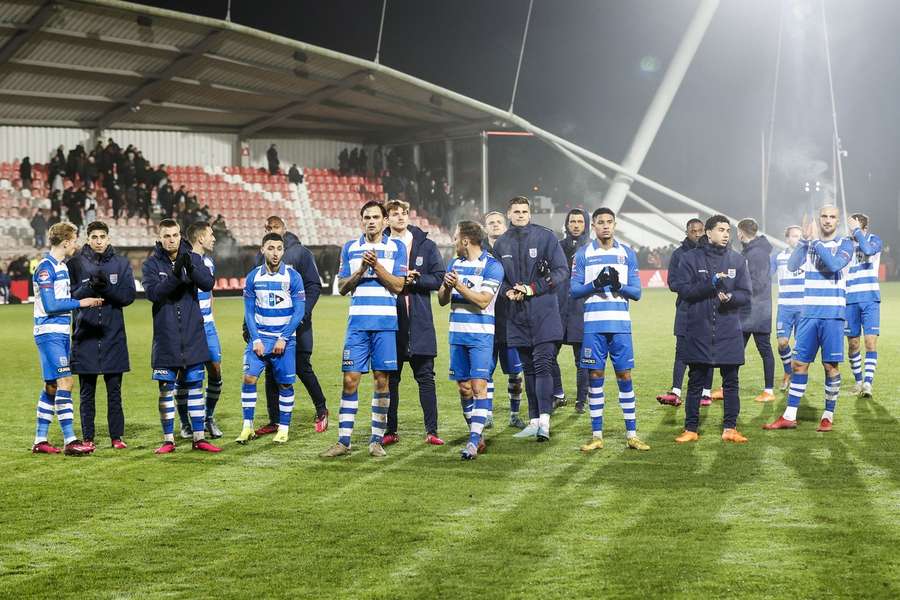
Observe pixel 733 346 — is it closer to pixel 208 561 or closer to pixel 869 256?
pixel 869 256

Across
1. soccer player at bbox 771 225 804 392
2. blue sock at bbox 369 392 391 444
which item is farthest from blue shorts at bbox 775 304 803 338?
blue sock at bbox 369 392 391 444

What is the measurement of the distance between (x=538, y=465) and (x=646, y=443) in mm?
1366

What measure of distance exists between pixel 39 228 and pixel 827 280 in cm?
2886

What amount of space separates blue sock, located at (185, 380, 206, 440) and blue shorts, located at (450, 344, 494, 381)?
80.4 inches

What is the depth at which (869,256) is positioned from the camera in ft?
38.7

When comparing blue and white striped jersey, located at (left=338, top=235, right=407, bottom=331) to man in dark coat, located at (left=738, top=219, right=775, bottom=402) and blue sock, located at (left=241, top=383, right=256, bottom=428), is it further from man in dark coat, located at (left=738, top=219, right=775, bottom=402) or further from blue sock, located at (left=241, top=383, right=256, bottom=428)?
man in dark coat, located at (left=738, top=219, right=775, bottom=402)

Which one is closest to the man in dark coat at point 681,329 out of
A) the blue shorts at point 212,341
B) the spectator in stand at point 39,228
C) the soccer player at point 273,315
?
the soccer player at point 273,315

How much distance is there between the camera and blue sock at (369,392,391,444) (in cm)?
839

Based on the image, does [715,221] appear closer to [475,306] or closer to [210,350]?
[475,306]

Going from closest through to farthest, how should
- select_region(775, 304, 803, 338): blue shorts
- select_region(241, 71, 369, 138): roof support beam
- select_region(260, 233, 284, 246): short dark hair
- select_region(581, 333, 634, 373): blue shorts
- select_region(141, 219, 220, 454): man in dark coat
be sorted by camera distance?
select_region(141, 219, 220, 454): man in dark coat < select_region(581, 333, 634, 373): blue shorts < select_region(260, 233, 284, 246): short dark hair < select_region(775, 304, 803, 338): blue shorts < select_region(241, 71, 369, 138): roof support beam

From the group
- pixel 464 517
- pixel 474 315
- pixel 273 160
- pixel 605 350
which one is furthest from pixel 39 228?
pixel 464 517

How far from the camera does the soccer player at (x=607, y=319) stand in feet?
28.2

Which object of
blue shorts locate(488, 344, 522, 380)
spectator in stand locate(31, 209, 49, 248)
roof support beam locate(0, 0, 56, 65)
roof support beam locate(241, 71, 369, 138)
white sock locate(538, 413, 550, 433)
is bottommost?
white sock locate(538, 413, 550, 433)

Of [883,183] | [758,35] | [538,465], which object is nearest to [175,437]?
[538,465]
